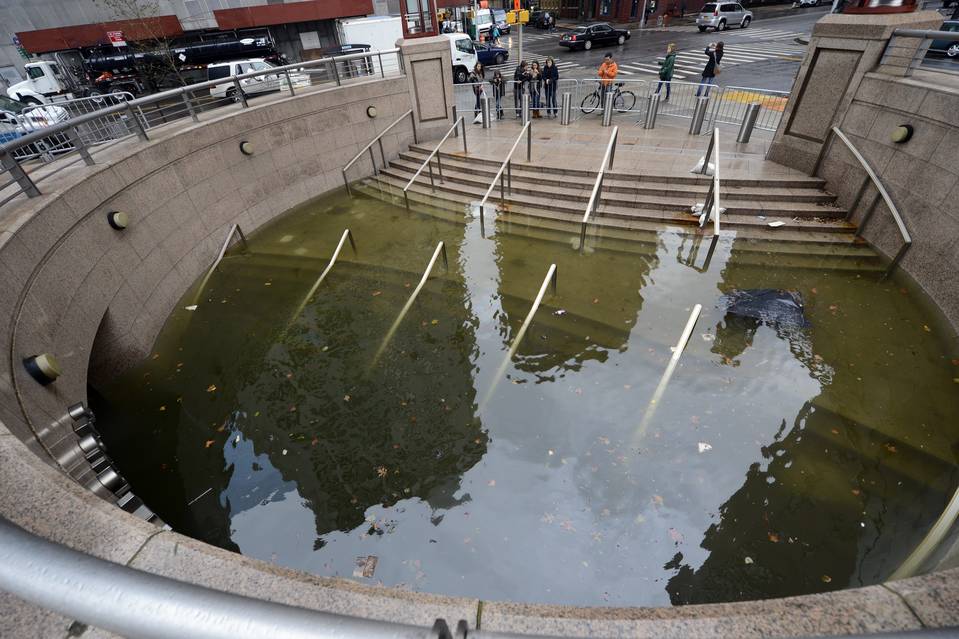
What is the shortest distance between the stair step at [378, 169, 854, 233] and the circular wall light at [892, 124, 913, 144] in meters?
1.69

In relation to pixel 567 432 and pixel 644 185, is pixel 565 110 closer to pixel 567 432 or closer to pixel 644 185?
pixel 644 185

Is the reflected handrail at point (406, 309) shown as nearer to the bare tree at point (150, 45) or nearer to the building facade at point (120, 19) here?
the bare tree at point (150, 45)

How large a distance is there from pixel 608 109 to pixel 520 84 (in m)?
3.42

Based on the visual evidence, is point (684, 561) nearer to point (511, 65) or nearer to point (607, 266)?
point (607, 266)

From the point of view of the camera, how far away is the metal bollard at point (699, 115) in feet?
39.5

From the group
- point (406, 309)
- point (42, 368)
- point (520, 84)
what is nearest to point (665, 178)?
point (406, 309)

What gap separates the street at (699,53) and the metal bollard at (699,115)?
27.4 ft

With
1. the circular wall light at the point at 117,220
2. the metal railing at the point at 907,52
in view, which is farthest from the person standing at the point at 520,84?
the circular wall light at the point at 117,220

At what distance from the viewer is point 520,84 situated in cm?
1512

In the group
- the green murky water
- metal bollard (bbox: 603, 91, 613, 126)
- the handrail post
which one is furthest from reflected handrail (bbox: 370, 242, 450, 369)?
metal bollard (bbox: 603, 91, 613, 126)

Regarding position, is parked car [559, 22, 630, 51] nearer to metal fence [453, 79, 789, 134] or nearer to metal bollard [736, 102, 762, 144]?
metal fence [453, 79, 789, 134]

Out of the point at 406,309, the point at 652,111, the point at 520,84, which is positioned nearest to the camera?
the point at 406,309

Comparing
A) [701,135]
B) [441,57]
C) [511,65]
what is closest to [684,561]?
[701,135]

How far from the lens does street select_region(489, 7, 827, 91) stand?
20562mm
